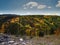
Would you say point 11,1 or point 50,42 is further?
point 11,1

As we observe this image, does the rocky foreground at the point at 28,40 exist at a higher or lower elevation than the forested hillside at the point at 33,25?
lower

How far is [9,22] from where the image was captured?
5.20ft

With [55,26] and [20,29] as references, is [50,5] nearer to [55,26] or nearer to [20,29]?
[55,26]

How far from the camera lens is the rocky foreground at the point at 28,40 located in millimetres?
1482

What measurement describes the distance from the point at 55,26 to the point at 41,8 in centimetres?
28

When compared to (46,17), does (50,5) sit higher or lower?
higher

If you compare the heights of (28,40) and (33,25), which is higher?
(33,25)

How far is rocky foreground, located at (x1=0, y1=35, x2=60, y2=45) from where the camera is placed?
1482 millimetres

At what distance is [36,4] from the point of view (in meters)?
1.58

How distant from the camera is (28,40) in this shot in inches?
59.3

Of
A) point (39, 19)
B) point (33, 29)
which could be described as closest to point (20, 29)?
point (33, 29)

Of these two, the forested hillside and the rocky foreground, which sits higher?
the forested hillside

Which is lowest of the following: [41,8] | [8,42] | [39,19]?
[8,42]

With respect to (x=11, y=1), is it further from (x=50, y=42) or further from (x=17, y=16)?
(x=50, y=42)
